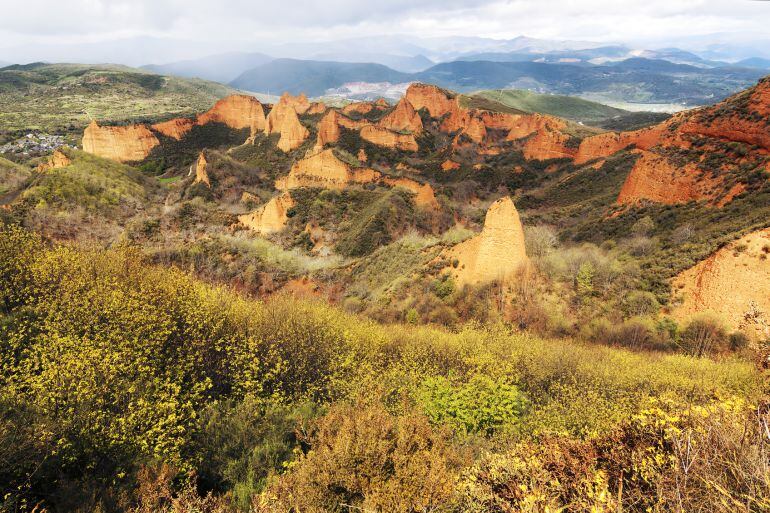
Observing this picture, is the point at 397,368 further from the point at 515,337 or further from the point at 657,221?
the point at 657,221

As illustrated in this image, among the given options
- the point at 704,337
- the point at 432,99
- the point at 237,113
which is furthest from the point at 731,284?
the point at 237,113

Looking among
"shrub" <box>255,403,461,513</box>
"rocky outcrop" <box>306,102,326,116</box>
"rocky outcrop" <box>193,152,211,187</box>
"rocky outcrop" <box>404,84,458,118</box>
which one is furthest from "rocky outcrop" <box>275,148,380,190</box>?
"rocky outcrop" <box>404,84,458,118</box>

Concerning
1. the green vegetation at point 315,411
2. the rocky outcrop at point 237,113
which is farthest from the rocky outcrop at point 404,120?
the green vegetation at point 315,411

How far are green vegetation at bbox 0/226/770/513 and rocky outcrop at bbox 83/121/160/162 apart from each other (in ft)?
271

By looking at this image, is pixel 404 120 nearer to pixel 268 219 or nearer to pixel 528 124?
pixel 528 124

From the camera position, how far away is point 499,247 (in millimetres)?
28406

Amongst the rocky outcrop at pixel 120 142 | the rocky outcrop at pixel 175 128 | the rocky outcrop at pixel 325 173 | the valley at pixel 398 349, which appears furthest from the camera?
the rocky outcrop at pixel 175 128

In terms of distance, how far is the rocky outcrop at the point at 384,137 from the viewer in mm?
94625

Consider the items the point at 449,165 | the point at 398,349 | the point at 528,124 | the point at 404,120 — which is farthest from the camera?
the point at 404,120

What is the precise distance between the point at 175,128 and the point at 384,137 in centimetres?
5717

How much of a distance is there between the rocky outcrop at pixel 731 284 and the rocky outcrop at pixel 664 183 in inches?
678

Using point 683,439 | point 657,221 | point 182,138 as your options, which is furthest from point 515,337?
point 182,138

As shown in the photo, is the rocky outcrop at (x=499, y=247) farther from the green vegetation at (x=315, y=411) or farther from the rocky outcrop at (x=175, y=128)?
the rocky outcrop at (x=175, y=128)

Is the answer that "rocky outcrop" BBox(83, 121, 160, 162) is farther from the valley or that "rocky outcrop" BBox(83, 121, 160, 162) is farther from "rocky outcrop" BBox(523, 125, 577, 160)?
"rocky outcrop" BBox(523, 125, 577, 160)
